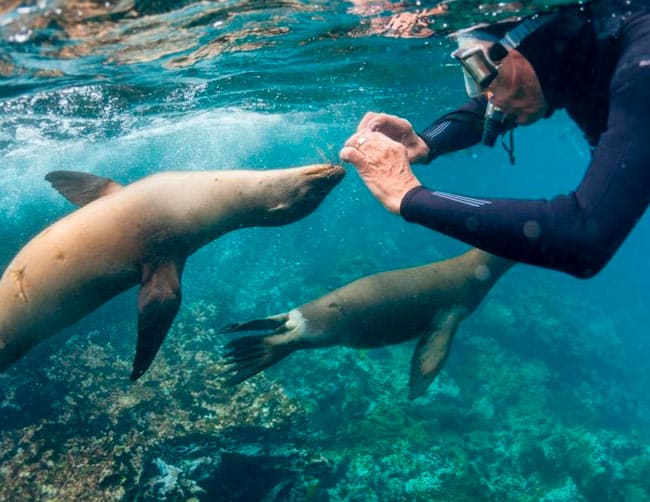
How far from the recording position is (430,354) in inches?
185

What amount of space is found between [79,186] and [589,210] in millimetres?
3921

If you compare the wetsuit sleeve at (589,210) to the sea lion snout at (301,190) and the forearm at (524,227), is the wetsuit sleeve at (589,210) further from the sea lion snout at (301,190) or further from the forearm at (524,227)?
the sea lion snout at (301,190)

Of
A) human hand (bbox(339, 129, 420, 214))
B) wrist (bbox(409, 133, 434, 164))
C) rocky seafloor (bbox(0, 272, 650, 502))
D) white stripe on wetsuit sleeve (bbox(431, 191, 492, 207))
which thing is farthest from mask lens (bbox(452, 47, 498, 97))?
rocky seafloor (bbox(0, 272, 650, 502))

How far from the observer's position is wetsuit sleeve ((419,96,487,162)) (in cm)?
Answer: 368

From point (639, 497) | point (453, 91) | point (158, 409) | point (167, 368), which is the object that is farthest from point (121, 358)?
point (453, 91)

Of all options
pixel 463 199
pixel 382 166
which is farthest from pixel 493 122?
pixel 463 199

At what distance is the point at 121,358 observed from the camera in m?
10.4

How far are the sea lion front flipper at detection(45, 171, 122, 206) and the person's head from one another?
3194mm

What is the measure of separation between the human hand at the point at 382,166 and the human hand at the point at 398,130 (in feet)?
2.40

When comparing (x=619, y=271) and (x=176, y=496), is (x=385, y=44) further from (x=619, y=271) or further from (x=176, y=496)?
(x=619, y=271)

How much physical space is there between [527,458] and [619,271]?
35860mm

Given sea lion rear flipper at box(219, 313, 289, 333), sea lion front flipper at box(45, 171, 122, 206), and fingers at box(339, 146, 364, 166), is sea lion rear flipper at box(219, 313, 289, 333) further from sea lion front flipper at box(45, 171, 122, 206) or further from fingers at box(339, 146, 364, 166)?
fingers at box(339, 146, 364, 166)

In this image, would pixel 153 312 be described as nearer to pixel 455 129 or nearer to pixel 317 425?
pixel 455 129

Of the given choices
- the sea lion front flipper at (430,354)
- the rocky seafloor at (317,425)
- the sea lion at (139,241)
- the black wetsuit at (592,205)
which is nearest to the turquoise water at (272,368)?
the rocky seafloor at (317,425)
